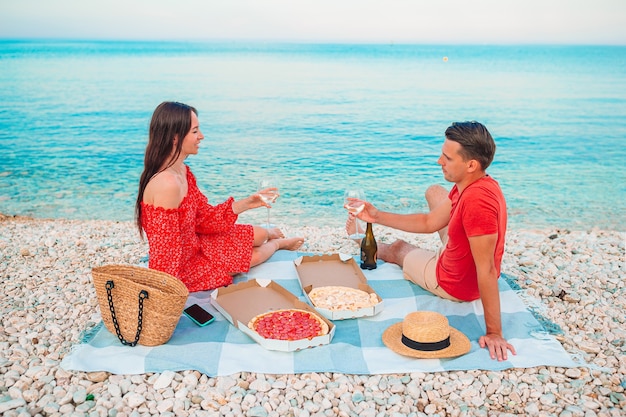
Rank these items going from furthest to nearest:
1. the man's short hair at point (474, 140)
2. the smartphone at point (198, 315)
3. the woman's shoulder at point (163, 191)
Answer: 1. the woman's shoulder at point (163, 191)
2. the smartphone at point (198, 315)
3. the man's short hair at point (474, 140)

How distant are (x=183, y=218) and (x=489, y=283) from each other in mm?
2573

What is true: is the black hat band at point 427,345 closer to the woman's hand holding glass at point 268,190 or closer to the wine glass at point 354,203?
the wine glass at point 354,203

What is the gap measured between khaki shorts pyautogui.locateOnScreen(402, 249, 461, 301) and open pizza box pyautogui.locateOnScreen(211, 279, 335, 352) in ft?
3.77

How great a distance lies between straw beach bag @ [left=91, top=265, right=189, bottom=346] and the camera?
13.2ft

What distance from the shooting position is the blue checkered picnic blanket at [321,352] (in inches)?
157

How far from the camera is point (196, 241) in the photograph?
17.7 feet

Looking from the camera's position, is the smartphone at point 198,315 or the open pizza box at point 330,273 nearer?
the smartphone at point 198,315

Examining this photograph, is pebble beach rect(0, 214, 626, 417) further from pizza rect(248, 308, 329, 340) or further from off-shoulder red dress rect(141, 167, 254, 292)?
off-shoulder red dress rect(141, 167, 254, 292)

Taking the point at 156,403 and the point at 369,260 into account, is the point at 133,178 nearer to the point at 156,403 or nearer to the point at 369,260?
the point at 369,260

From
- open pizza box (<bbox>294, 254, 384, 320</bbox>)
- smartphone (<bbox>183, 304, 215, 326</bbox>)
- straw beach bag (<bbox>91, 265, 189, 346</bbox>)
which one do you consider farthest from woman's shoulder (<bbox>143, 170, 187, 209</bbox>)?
open pizza box (<bbox>294, 254, 384, 320</bbox>)

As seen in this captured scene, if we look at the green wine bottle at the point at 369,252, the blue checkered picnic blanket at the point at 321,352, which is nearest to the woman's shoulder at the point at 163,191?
the blue checkered picnic blanket at the point at 321,352

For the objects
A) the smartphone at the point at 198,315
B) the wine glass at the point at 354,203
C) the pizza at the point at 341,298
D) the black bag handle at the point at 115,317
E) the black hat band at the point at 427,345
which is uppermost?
the wine glass at the point at 354,203

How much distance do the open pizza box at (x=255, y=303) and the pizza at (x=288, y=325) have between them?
49 mm

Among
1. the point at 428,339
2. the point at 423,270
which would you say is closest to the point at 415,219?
the point at 423,270
